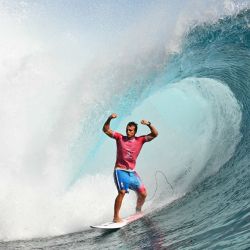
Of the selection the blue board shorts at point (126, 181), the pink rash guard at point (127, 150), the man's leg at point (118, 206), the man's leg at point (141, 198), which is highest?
the pink rash guard at point (127, 150)

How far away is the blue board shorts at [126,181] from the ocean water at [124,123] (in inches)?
17.9

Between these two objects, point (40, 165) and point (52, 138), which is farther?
point (52, 138)

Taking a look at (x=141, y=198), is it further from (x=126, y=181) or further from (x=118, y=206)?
(x=118, y=206)

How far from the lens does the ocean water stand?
6453 millimetres

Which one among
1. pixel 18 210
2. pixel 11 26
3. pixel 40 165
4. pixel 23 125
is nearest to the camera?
pixel 18 210

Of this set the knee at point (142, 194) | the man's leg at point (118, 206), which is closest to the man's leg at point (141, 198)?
the knee at point (142, 194)

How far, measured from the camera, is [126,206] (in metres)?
8.10

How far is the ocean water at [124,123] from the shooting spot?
645 cm

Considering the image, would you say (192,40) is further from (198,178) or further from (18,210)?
(18,210)

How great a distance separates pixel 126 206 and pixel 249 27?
21.4 ft

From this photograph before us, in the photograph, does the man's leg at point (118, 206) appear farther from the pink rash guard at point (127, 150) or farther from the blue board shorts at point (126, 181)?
the pink rash guard at point (127, 150)

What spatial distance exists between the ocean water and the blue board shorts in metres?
0.45

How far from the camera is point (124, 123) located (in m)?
15.0

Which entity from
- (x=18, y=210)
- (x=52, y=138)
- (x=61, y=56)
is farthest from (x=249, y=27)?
(x=18, y=210)
